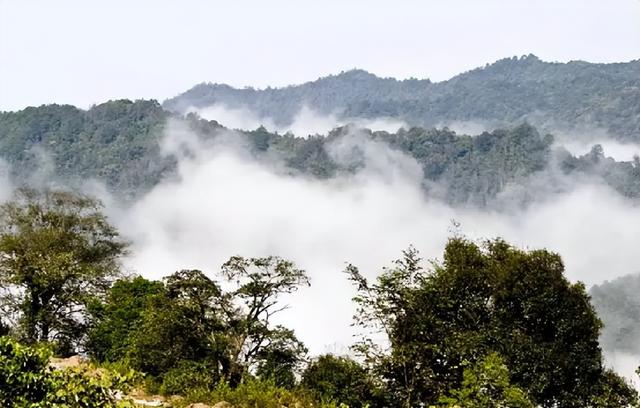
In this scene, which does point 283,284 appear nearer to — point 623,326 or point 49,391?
point 49,391

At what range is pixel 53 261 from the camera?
35.9 metres

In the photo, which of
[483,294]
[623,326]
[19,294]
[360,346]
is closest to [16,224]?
[19,294]

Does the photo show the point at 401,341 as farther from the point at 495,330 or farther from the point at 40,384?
the point at 40,384

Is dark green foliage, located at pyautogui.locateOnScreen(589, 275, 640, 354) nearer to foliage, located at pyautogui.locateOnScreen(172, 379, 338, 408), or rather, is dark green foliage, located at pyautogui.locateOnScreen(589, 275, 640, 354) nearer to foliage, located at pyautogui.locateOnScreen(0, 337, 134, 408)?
foliage, located at pyautogui.locateOnScreen(172, 379, 338, 408)

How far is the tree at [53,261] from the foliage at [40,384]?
27545mm

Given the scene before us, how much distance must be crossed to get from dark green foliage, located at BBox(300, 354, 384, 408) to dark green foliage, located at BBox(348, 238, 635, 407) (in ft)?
4.16

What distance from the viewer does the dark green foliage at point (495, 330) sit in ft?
83.0

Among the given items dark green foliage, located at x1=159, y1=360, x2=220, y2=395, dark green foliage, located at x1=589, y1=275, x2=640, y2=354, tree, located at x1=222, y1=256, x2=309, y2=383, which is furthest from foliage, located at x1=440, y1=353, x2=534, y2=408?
dark green foliage, located at x1=589, y1=275, x2=640, y2=354

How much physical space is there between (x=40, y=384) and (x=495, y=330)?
20127 mm

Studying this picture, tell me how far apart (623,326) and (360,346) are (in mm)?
121105

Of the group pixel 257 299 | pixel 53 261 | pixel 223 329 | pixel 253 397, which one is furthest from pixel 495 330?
pixel 53 261

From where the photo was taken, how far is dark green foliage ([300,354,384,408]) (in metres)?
26.6

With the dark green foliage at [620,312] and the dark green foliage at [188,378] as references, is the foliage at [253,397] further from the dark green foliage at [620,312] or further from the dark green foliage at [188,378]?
the dark green foliage at [620,312]

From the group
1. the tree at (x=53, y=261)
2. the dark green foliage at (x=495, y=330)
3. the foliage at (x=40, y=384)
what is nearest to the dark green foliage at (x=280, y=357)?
the dark green foliage at (x=495, y=330)
